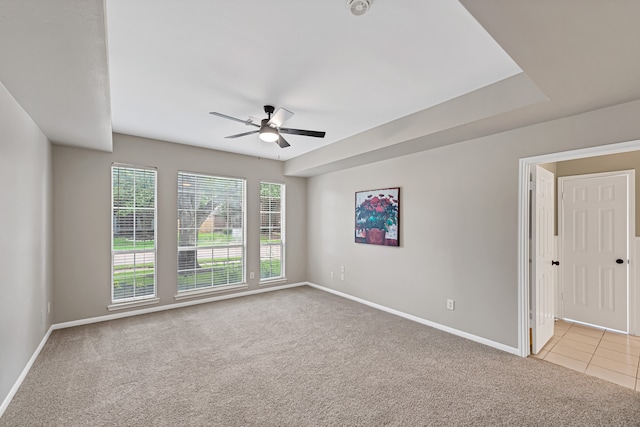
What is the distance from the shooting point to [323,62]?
232 cm

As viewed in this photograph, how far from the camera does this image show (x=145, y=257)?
14.4 feet

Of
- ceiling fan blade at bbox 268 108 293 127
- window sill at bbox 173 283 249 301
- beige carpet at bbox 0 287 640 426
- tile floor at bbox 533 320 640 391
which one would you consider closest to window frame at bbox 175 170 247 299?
window sill at bbox 173 283 249 301

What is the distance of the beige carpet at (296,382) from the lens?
2092 mm

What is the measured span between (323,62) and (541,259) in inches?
119

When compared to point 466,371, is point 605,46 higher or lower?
higher

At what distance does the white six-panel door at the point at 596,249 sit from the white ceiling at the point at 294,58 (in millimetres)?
2574

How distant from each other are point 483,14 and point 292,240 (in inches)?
198

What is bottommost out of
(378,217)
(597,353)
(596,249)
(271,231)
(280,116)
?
(597,353)

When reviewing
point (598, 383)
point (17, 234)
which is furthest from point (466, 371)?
point (17, 234)

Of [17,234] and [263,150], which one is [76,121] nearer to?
[17,234]

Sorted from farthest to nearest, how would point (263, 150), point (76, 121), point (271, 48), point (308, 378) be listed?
1. point (263, 150)
2. point (76, 121)
3. point (308, 378)
4. point (271, 48)

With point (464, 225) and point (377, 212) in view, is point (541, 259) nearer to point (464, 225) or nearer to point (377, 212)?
point (464, 225)

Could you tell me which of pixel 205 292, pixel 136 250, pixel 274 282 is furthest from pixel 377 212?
pixel 136 250

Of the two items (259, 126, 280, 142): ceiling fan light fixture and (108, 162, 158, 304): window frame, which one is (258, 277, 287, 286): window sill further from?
(259, 126, 280, 142): ceiling fan light fixture
